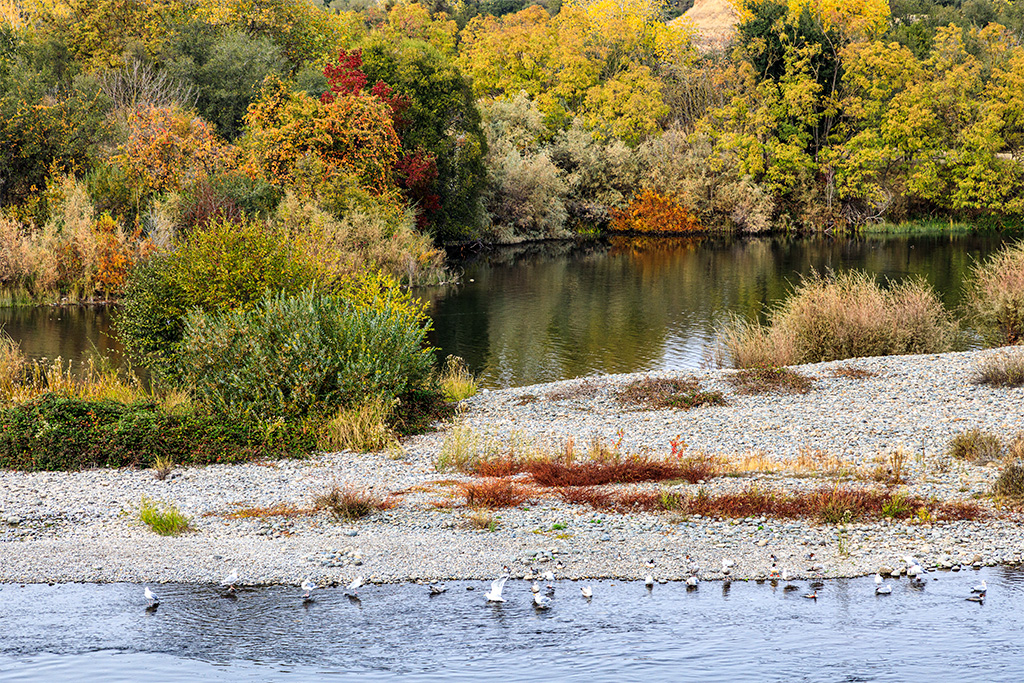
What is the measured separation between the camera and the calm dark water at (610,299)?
27312mm

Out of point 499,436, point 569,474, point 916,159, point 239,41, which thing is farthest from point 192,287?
point 916,159

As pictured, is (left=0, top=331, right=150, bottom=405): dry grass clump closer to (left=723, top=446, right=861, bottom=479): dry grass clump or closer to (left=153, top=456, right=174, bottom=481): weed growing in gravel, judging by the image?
(left=153, top=456, right=174, bottom=481): weed growing in gravel

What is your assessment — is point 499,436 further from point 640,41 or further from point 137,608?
point 640,41

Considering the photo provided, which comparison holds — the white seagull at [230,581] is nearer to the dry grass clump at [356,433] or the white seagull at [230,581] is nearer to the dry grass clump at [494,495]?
the dry grass clump at [494,495]

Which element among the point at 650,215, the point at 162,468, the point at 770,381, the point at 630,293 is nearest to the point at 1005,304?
the point at 770,381

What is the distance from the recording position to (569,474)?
521 inches

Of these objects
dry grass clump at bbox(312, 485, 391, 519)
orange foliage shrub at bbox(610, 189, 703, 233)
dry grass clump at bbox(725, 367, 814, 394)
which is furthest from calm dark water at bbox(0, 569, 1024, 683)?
orange foliage shrub at bbox(610, 189, 703, 233)

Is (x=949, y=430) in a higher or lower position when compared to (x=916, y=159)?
lower

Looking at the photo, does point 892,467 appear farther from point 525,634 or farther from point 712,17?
point 712,17

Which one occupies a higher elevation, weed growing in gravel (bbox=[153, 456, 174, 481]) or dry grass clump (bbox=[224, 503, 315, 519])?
weed growing in gravel (bbox=[153, 456, 174, 481])

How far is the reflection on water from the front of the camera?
2744 cm

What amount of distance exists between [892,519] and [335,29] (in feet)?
192

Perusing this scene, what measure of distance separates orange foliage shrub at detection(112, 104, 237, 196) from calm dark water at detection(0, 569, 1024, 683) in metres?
29.8

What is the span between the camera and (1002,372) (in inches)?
720
